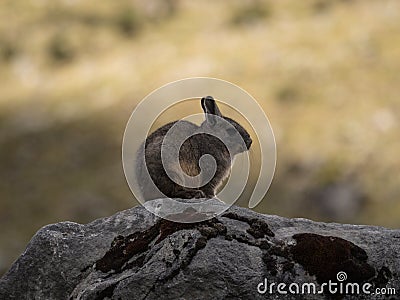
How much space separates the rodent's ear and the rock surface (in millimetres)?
1935

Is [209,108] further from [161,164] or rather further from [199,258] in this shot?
[199,258]

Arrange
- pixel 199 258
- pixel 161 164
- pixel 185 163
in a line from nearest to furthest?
pixel 199 258, pixel 161 164, pixel 185 163

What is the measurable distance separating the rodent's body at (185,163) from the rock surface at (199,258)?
51cm

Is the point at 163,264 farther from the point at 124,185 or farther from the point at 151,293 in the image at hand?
the point at 124,185

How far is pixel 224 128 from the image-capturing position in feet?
38.3

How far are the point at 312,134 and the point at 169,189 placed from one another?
1922 cm

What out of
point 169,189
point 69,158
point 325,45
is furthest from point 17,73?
point 169,189

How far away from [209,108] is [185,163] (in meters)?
1.04

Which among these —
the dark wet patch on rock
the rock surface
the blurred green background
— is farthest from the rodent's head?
the blurred green background

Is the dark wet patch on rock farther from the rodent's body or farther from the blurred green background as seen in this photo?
the blurred green background

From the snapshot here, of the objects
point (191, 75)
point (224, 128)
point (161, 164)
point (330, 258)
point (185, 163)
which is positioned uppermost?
point (191, 75)

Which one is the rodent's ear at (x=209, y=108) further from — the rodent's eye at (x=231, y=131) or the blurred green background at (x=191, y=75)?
the blurred green background at (x=191, y=75)

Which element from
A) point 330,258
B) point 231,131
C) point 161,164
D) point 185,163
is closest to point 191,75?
point 231,131

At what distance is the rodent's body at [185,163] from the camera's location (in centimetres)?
1053
